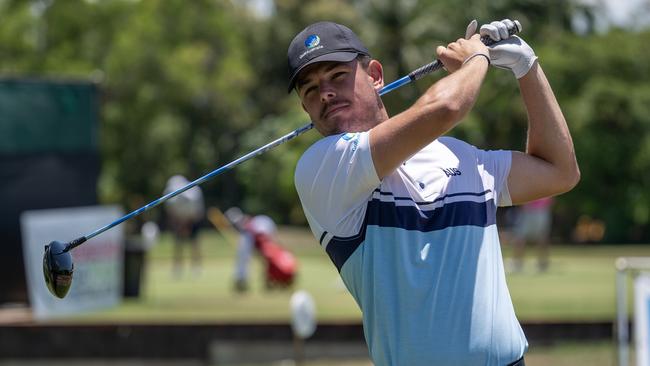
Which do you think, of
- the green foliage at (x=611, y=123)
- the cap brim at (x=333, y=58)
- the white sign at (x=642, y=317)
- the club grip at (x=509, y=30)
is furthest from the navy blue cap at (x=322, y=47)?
the green foliage at (x=611, y=123)

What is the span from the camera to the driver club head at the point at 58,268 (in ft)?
11.1

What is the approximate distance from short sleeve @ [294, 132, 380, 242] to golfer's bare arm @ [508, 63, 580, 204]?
503 millimetres

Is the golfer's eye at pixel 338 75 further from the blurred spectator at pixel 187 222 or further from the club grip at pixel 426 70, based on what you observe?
the blurred spectator at pixel 187 222

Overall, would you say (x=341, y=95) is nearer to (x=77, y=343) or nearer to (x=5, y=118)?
A: (x=77, y=343)

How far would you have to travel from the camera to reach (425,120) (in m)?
2.79

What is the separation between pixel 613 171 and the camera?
34.2 meters

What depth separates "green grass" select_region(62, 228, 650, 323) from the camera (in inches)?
493

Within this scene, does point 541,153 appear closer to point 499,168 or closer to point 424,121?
point 499,168

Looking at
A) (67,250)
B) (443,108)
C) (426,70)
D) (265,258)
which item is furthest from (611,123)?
(443,108)

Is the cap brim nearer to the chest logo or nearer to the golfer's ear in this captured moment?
the golfer's ear

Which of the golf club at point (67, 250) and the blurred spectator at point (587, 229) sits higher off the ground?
the golf club at point (67, 250)

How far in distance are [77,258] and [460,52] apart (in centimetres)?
1034

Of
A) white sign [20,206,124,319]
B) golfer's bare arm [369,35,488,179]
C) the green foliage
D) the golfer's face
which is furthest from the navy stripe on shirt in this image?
the green foliage

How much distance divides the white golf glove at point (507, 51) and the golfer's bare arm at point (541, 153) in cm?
3
